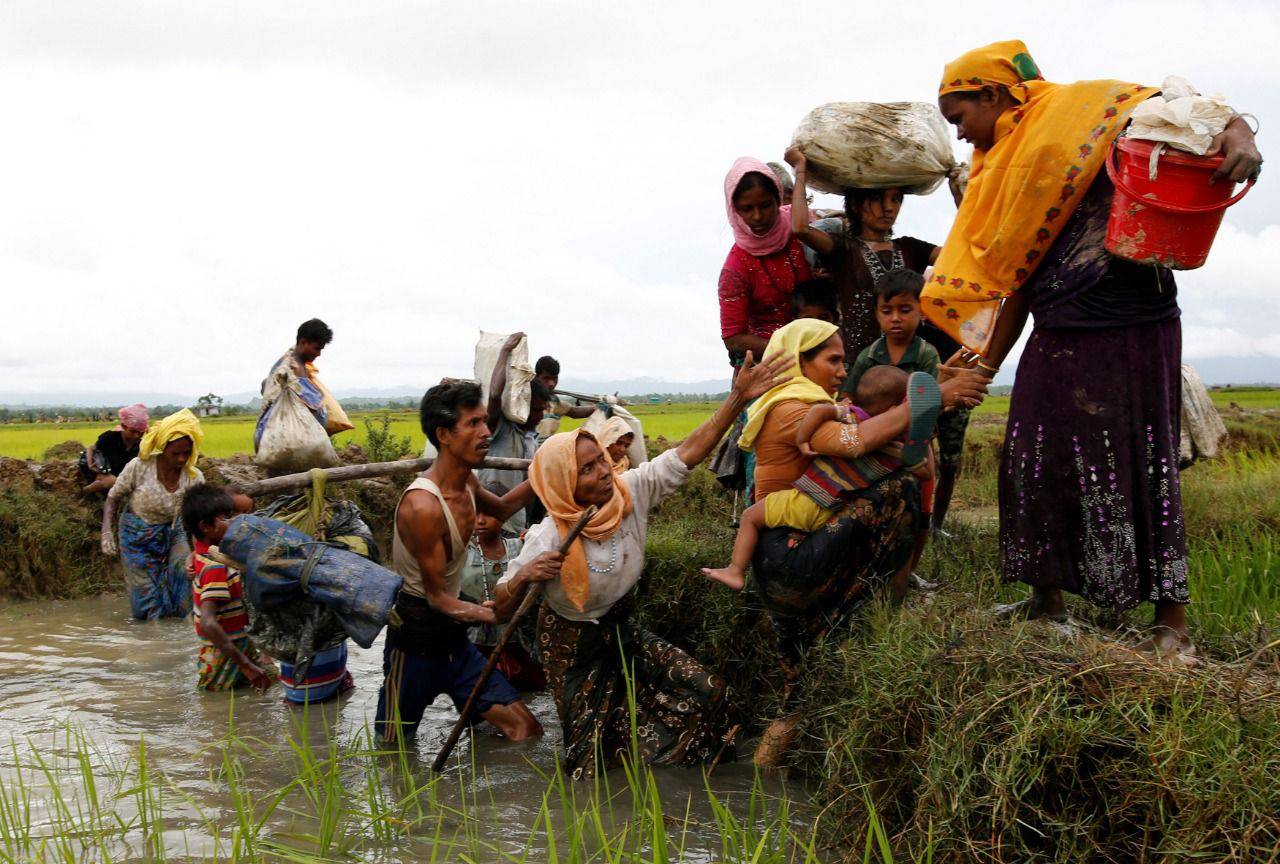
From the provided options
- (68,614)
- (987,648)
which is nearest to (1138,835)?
(987,648)

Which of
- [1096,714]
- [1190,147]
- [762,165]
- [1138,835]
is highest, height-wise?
[762,165]

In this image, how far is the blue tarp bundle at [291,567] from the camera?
4.37 m

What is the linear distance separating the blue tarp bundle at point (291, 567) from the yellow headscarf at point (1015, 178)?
107 inches

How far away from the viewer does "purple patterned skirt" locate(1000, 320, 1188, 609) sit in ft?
10.8

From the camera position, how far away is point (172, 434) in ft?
23.8

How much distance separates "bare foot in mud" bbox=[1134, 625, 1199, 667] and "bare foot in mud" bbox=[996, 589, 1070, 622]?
13.1 inches

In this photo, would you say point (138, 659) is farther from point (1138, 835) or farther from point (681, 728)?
point (1138, 835)

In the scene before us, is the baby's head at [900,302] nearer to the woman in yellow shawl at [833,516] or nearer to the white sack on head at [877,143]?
the woman in yellow shawl at [833,516]

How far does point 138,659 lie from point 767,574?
479 centimetres

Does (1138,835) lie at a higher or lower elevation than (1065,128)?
lower

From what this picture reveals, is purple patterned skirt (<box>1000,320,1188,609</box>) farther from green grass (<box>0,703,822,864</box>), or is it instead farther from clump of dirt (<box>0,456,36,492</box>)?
clump of dirt (<box>0,456,36,492</box>)

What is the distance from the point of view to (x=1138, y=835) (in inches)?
103

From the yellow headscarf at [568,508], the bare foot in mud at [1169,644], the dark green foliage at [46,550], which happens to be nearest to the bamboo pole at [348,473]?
the yellow headscarf at [568,508]

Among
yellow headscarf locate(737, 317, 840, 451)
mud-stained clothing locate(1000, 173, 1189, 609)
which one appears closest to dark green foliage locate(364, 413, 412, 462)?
yellow headscarf locate(737, 317, 840, 451)
